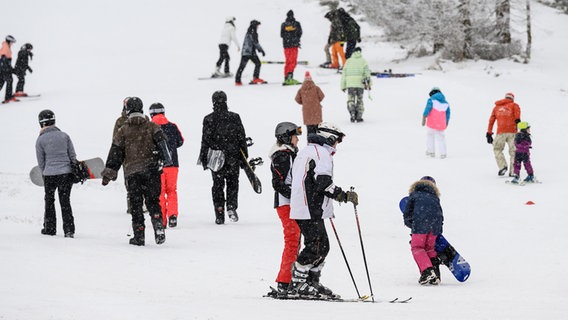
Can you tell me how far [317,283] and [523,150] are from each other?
28.5 ft

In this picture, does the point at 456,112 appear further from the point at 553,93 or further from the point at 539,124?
the point at 553,93

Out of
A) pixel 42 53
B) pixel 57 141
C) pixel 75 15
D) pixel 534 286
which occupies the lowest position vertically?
pixel 534 286

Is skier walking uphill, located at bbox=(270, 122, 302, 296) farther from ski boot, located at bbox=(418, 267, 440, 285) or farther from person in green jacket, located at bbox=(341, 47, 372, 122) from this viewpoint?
person in green jacket, located at bbox=(341, 47, 372, 122)

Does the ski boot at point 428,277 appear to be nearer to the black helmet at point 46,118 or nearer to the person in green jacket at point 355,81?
the black helmet at point 46,118

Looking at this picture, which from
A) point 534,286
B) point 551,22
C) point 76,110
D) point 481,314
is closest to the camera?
point 481,314

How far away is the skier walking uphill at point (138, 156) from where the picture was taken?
33.5 feet

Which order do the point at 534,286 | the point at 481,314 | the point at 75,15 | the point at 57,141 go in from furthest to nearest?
1. the point at 75,15
2. the point at 57,141
3. the point at 534,286
4. the point at 481,314

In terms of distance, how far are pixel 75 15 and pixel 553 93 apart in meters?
20.4

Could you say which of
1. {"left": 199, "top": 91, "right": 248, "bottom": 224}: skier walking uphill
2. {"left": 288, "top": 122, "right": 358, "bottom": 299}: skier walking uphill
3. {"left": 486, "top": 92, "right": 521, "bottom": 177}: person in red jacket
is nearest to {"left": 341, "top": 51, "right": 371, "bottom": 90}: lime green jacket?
{"left": 486, "top": 92, "right": 521, "bottom": 177}: person in red jacket

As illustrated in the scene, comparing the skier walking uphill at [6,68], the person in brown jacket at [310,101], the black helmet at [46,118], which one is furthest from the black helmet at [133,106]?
the skier walking uphill at [6,68]

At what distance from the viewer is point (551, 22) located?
3350 cm

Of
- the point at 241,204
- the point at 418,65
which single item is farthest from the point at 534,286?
the point at 418,65

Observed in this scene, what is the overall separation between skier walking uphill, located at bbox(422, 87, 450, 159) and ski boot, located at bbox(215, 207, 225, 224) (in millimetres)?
6732

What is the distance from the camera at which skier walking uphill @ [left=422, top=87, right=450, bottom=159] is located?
17.8 m
